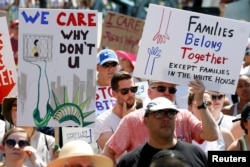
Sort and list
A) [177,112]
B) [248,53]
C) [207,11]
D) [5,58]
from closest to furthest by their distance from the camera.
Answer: [177,112] → [5,58] → [248,53] → [207,11]

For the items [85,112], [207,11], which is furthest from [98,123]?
[207,11]

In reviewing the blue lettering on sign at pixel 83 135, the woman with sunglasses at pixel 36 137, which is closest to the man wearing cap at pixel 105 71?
the blue lettering on sign at pixel 83 135

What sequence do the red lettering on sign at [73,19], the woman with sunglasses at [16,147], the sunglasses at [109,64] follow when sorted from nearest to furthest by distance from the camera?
the woman with sunglasses at [16,147] < the red lettering on sign at [73,19] < the sunglasses at [109,64]

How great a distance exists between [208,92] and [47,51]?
186 centimetres

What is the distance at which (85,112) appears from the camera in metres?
9.90

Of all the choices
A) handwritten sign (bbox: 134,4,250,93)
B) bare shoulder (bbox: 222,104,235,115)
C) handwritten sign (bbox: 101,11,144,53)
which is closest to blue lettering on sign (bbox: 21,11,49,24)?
handwritten sign (bbox: 134,4,250,93)

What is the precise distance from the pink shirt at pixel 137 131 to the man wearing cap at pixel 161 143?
1.77 feet

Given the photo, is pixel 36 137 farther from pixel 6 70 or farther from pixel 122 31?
pixel 122 31

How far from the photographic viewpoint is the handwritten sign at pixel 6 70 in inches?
426

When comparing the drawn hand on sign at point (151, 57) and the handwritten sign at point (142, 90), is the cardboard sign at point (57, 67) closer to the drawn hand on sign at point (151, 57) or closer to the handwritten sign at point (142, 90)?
the drawn hand on sign at point (151, 57)

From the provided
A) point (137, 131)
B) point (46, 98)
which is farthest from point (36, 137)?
point (137, 131)

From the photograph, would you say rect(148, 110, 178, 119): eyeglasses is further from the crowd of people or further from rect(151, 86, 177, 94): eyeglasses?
rect(151, 86, 177, 94): eyeglasses

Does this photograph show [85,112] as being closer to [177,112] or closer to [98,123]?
[98,123]

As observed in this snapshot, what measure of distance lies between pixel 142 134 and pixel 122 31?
579 centimetres
